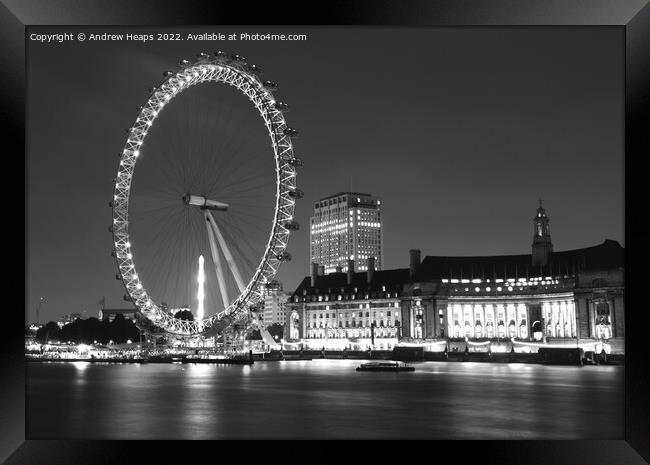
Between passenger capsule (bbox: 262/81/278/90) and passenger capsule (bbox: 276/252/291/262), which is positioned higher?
passenger capsule (bbox: 262/81/278/90)

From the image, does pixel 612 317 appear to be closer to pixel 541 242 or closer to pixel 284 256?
pixel 541 242

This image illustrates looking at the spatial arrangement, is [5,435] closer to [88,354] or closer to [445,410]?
[445,410]

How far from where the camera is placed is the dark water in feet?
65.9

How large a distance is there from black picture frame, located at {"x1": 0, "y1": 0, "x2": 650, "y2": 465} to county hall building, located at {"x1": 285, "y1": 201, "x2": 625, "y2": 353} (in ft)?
245

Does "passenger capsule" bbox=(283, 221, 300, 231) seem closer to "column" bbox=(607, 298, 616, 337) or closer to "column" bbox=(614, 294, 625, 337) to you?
"column" bbox=(614, 294, 625, 337)

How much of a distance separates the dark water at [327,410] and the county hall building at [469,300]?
51.9 meters

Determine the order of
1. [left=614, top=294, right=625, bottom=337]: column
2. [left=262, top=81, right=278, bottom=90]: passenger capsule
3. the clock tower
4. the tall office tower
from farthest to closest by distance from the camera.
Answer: the tall office tower < the clock tower < [left=614, top=294, right=625, bottom=337]: column < [left=262, top=81, right=278, bottom=90]: passenger capsule

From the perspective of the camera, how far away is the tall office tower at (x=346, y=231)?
409 ft

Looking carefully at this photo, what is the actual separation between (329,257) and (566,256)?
48.1m

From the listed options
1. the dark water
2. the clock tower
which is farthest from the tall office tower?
the dark water

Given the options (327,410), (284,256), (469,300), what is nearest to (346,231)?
(469,300)
